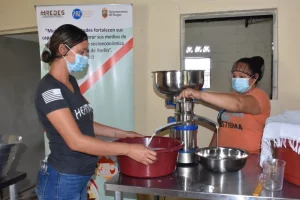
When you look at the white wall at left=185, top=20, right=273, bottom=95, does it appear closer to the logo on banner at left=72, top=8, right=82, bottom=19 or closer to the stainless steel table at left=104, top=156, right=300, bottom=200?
Answer: the logo on banner at left=72, top=8, right=82, bottom=19

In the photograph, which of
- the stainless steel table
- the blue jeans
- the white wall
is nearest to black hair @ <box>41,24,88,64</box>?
the blue jeans

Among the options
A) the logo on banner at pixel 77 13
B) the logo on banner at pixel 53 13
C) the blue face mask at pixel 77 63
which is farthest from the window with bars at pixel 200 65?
the blue face mask at pixel 77 63

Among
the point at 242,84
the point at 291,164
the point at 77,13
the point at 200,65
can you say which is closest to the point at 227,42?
the point at 200,65

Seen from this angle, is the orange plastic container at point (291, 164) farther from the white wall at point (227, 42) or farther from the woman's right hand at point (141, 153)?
the white wall at point (227, 42)

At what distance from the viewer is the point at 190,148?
1552 mm

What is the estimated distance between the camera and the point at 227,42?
294 cm

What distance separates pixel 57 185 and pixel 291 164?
3.29ft

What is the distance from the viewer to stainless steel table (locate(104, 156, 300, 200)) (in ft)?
3.79

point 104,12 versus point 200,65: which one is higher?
point 104,12

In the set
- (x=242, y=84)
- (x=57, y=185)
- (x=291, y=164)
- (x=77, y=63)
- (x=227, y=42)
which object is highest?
(x=227, y=42)

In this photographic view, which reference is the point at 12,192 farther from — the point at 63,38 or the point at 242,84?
the point at 242,84

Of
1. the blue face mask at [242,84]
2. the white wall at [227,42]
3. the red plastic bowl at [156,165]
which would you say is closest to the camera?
the red plastic bowl at [156,165]

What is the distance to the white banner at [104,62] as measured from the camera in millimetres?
2248

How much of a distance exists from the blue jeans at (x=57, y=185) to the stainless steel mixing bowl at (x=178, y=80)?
26.3 inches
